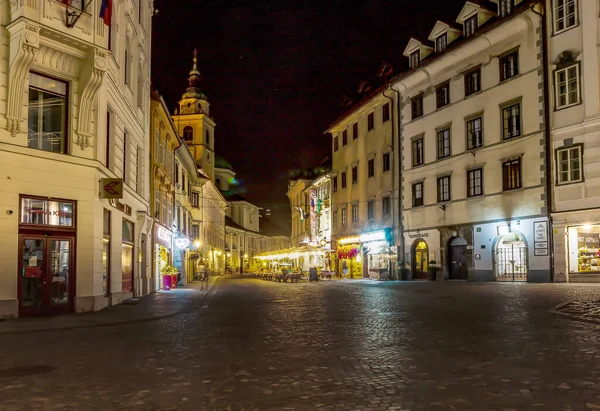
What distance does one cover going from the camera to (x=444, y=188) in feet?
131

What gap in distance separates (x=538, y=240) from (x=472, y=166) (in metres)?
6.76

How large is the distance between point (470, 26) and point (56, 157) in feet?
91.4

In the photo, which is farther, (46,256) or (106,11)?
(106,11)

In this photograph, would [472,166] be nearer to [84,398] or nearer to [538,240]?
[538,240]

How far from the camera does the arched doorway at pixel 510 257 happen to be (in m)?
33.7

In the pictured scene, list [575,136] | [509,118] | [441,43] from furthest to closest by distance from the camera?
[441,43]
[509,118]
[575,136]

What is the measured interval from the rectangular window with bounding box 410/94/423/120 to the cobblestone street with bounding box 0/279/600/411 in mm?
28267

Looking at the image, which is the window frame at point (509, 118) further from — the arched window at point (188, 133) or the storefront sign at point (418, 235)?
the arched window at point (188, 133)

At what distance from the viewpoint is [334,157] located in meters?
58.1

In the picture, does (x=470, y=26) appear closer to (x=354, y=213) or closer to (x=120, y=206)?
(x=354, y=213)

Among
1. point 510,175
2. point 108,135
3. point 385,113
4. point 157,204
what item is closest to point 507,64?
point 510,175

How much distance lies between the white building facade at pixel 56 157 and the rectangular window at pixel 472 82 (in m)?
22.7

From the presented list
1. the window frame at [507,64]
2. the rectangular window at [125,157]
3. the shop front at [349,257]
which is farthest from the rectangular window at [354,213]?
the rectangular window at [125,157]

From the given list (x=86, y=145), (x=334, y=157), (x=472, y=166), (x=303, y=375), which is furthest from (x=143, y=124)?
(x=334, y=157)
